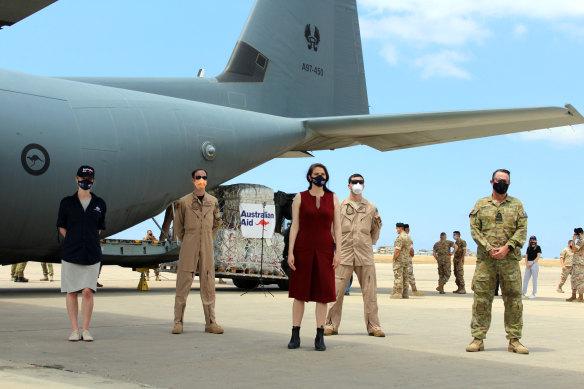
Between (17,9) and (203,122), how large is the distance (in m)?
8.48

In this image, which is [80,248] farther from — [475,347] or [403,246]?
[403,246]

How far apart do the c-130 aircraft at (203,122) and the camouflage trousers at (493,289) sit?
24.1 feet

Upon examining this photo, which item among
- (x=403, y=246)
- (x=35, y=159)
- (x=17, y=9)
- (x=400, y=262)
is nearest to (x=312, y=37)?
(x=403, y=246)

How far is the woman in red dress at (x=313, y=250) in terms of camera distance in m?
6.31

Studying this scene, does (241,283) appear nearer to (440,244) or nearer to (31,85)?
(440,244)

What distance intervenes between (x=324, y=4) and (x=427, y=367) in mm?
13384

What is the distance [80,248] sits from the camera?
663cm

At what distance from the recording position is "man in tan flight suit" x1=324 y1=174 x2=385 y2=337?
7453 millimetres

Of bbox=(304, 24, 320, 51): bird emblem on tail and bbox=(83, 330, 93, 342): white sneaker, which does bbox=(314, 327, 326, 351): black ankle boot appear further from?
bbox=(304, 24, 320, 51): bird emblem on tail

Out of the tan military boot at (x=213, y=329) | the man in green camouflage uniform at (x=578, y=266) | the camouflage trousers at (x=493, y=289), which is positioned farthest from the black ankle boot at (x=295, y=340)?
the man in green camouflage uniform at (x=578, y=266)

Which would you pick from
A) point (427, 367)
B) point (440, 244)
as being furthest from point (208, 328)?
point (440, 244)

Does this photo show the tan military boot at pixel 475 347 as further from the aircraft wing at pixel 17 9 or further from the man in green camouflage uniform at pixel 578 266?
the man in green camouflage uniform at pixel 578 266

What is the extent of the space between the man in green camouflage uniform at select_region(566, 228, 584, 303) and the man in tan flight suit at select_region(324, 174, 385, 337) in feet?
29.6

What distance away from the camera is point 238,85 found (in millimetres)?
15445
